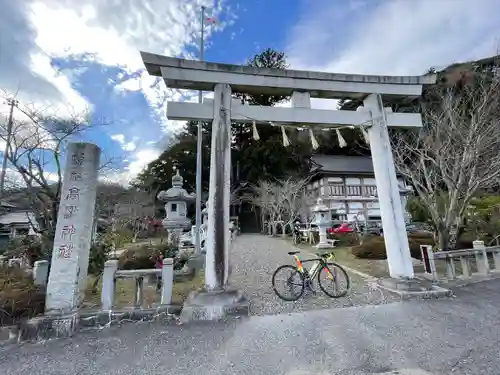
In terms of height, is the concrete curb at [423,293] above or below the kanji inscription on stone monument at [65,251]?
below

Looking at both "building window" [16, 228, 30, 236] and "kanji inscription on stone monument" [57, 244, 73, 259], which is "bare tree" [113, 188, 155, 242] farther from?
"kanji inscription on stone monument" [57, 244, 73, 259]

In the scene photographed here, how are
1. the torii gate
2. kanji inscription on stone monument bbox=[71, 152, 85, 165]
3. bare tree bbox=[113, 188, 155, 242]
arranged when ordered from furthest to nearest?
1. bare tree bbox=[113, 188, 155, 242]
2. the torii gate
3. kanji inscription on stone monument bbox=[71, 152, 85, 165]

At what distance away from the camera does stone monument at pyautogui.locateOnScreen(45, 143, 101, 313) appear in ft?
13.6

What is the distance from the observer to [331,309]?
4941 millimetres

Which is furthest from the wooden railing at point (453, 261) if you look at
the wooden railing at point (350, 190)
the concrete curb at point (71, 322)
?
the wooden railing at point (350, 190)

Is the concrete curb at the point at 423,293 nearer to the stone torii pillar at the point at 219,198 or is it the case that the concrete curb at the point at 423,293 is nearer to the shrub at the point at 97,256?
the stone torii pillar at the point at 219,198

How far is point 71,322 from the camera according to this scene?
409 centimetres

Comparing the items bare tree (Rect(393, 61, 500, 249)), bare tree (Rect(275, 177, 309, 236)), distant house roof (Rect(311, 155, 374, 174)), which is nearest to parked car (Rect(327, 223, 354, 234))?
bare tree (Rect(275, 177, 309, 236))

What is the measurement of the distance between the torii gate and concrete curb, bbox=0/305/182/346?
3.68ft

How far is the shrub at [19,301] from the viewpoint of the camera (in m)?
4.11

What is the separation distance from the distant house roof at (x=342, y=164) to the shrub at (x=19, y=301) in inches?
979

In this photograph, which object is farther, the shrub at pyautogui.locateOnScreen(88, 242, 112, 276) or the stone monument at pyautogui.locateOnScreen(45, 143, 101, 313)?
the shrub at pyautogui.locateOnScreen(88, 242, 112, 276)

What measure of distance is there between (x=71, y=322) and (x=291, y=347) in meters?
3.43

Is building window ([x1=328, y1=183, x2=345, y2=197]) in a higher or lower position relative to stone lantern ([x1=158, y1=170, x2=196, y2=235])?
higher
